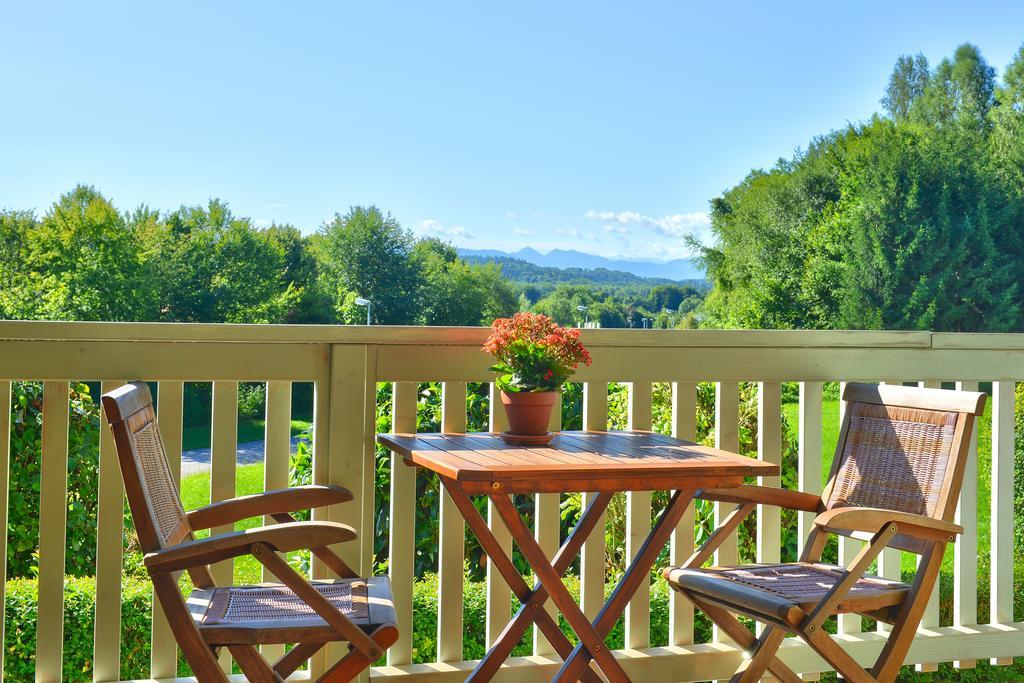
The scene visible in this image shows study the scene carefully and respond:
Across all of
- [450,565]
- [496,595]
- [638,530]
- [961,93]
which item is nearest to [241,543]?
[450,565]

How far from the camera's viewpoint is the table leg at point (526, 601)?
2.20 meters

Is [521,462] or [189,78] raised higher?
[189,78]

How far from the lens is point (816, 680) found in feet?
8.87

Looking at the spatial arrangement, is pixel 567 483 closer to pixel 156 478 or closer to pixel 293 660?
pixel 293 660

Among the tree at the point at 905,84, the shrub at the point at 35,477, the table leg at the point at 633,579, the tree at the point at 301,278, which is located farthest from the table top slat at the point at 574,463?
the tree at the point at 905,84

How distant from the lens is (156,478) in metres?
1.98

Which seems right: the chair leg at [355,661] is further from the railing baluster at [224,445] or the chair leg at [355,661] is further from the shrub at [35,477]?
the shrub at [35,477]

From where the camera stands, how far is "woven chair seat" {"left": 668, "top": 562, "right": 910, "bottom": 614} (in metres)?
2.05

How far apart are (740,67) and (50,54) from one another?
20907 mm

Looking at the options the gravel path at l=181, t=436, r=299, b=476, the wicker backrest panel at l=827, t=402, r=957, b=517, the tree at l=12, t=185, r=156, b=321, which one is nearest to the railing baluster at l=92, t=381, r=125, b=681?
the wicker backrest panel at l=827, t=402, r=957, b=517

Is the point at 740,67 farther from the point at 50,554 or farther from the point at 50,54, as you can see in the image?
the point at 50,554

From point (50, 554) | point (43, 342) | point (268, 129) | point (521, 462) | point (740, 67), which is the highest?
point (740, 67)

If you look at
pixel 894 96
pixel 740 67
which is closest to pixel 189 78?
pixel 740 67

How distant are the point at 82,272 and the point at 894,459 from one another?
23921 millimetres
